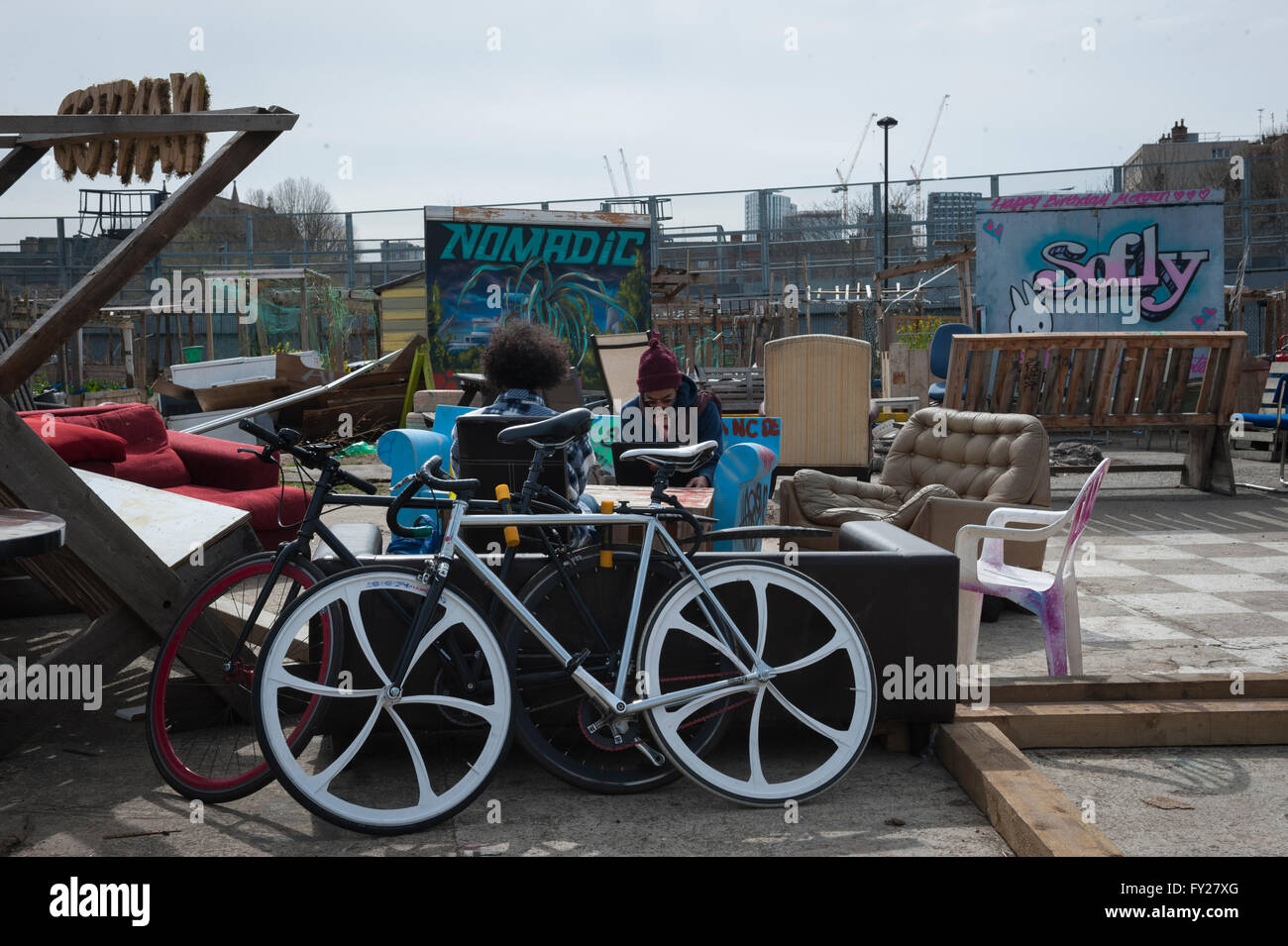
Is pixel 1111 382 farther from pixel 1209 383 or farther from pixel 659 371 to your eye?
pixel 659 371

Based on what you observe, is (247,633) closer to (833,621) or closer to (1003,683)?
(833,621)

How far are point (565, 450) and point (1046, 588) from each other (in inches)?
82.0

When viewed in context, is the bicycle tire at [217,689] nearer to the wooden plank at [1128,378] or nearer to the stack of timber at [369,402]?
the wooden plank at [1128,378]

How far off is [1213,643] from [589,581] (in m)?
3.46

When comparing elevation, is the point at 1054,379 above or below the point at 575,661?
above

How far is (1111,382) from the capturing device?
36.1 feet

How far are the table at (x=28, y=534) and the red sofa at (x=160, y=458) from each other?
2.92m

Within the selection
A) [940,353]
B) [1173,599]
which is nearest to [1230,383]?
[940,353]

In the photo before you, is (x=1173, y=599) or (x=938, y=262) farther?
(x=938, y=262)

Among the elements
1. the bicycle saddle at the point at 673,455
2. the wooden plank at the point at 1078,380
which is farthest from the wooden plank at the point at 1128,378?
the bicycle saddle at the point at 673,455

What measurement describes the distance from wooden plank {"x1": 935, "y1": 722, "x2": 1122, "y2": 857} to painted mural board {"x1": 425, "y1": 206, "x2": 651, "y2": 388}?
12.6 m

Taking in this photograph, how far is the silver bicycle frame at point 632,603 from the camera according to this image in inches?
130

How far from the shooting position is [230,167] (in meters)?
3.83
